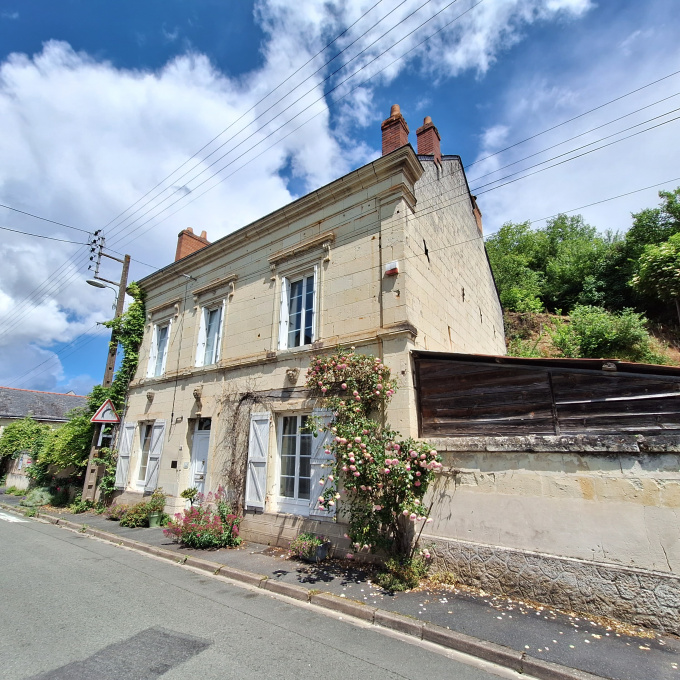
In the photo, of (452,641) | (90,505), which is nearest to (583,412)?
(452,641)

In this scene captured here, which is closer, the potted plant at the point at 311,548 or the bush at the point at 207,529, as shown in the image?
the potted plant at the point at 311,548

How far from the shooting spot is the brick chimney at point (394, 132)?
817 cm

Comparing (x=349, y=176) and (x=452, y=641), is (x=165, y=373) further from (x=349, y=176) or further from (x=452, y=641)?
(x=452, y=641)

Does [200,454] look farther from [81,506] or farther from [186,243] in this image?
[186,243]

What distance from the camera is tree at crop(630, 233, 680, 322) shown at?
45.4ft

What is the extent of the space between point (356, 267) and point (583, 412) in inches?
179

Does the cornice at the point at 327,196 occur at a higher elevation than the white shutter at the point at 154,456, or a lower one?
higher

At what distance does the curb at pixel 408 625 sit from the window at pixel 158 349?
6568 mm

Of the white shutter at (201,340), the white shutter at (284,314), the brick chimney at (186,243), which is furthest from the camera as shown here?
the brick chimney at (186,243)

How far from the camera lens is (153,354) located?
1241cm

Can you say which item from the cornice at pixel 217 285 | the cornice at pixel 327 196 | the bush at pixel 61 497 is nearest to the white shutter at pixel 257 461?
the cornice at pixel 217 285

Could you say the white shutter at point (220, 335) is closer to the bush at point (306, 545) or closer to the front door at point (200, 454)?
the front door at point (200, 454)

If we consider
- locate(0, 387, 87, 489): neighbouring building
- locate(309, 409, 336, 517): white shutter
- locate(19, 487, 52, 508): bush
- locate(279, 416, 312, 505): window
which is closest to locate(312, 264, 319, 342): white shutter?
locate(309, 409, 336, 517): white shutter

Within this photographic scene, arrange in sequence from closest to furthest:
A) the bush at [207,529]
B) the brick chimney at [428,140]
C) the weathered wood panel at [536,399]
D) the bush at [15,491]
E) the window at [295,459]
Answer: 1. the weathered wood panel at [536,399]
2. the bush at [207,529]
3. the window at [295,459]
4. the brick chimney at [428,140]
5. the bush at [15,491]
